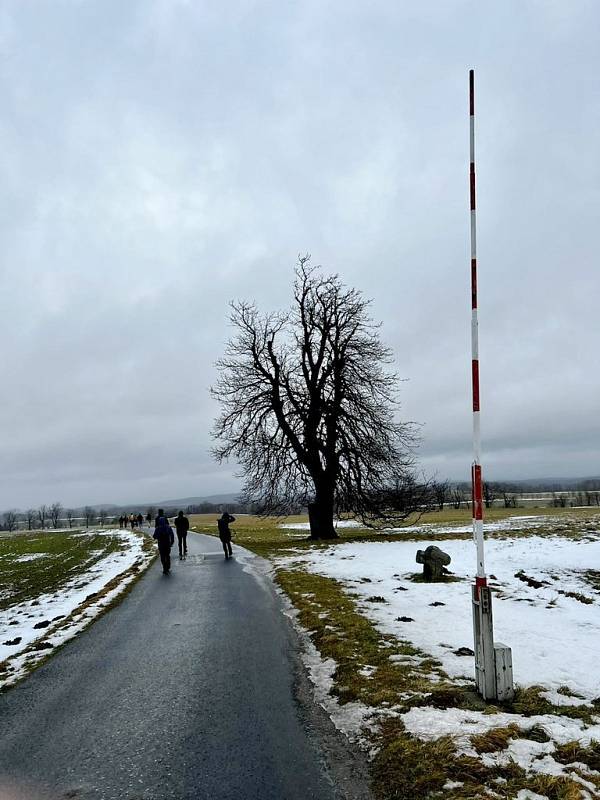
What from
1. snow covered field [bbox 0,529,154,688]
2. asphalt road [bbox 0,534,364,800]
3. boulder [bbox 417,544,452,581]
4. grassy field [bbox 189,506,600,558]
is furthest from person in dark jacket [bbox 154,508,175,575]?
boulder [bbox 417,544,452,581]

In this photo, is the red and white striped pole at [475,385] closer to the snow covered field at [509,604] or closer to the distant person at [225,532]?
the snow covered field at [509,604]

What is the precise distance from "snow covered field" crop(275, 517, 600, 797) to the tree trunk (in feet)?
25.2

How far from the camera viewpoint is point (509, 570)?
524 inches

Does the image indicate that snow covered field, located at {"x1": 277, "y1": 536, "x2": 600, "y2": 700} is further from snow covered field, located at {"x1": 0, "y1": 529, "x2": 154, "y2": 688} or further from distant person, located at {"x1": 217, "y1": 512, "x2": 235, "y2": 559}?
snow covered field, located at {"x1": 0, "y1": 529, "x2": 154, "y2": 688}

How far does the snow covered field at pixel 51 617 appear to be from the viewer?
7.66 metres

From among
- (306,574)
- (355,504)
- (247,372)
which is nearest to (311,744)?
(306,574)

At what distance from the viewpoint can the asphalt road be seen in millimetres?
3932

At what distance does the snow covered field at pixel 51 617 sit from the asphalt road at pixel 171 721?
1.41 feet

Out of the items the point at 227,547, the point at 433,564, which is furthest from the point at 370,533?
the point at 433,564

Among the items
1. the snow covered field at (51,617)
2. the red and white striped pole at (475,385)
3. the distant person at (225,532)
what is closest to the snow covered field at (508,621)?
the red and white striped pole at (475,385)

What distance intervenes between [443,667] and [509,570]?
26.0 ft

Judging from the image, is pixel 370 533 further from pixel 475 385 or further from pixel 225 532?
pixel 475 385

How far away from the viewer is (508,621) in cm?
836

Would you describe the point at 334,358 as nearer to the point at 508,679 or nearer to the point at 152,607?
the point at 152,607
